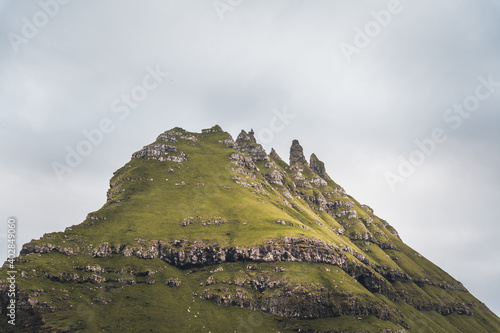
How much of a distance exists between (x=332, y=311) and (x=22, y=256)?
193311mm

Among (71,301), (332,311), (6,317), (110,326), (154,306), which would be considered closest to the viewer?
(6,317)

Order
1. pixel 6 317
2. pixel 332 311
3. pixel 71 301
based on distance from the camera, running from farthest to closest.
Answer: pixel 332 311 → pixel 71 301 → pixel 6 317

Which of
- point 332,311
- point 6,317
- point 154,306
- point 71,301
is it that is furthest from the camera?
point 332,311

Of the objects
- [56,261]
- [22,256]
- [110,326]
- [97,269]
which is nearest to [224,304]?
[110,326]

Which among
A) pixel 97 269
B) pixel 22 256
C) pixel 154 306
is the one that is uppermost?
pixel 22 256

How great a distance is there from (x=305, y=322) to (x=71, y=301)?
13265cm

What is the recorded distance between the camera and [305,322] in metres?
181

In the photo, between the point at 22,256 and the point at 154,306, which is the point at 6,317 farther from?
the point at 154,306

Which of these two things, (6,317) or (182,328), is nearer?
(6,317)

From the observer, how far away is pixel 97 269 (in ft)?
628

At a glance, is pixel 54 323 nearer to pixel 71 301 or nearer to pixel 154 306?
pixel 71 301

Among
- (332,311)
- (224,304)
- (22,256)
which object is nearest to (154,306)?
(224,304)

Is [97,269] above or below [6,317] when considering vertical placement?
above

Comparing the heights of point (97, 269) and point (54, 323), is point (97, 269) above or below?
above
